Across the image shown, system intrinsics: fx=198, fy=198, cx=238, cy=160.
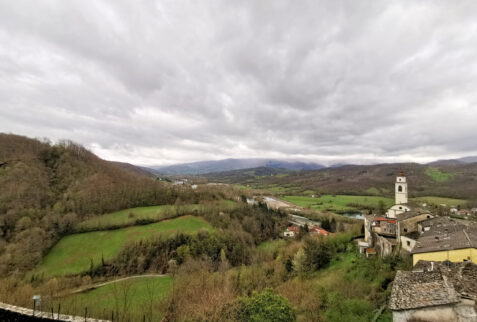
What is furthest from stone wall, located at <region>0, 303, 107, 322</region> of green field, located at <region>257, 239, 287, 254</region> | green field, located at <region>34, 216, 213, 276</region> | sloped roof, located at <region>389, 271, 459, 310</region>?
green field, located at <region>257, 239, 287, 254</region>

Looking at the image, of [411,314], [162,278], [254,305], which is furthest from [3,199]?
[411,314]

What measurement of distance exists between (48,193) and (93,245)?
2280 cm

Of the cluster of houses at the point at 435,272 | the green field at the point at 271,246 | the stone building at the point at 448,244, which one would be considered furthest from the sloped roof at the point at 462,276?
the green field at the point at 271,246

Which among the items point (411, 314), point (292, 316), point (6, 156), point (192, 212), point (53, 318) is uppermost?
point (6, 156)

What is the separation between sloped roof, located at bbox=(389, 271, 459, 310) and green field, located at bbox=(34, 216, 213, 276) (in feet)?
155

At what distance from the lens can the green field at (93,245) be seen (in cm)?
3716

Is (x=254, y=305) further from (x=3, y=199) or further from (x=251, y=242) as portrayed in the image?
(x=3, y=199)

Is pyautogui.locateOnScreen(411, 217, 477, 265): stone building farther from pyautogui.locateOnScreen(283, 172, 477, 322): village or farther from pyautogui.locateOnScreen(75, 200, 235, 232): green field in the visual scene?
pyautogui.locateOnScreen(75, 200, 235, 232): green field

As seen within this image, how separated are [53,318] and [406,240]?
30.6 meters

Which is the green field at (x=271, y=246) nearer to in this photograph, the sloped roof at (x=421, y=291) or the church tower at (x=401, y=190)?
the church tower at (x=401, y=190)

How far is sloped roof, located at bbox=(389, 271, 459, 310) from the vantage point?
965cm

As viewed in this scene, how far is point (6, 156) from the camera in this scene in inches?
2119

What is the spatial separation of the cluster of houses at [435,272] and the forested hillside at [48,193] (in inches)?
2104

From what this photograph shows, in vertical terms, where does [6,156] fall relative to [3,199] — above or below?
above
